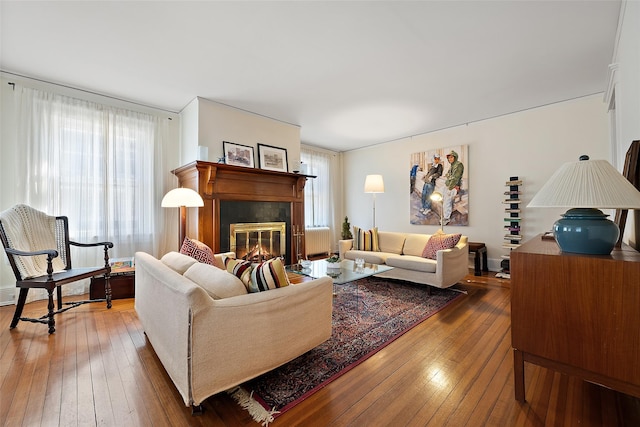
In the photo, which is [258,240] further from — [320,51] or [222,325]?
[222,325]

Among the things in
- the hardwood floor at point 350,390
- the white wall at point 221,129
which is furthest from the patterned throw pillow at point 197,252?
the white wall at point 221,129

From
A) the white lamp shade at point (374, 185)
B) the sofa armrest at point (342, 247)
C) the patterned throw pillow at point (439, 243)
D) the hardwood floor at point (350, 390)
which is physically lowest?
the hardwood floor at point (350, 390)

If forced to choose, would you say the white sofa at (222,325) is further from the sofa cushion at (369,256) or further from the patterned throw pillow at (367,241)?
the patterned throw pillow at (367,241)

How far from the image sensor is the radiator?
582 centimetres

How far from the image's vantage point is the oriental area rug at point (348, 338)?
5.07 feet

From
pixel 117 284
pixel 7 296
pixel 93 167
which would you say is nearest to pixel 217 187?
pixel 93 167

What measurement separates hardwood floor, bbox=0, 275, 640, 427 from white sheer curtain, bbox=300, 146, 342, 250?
13.6ft

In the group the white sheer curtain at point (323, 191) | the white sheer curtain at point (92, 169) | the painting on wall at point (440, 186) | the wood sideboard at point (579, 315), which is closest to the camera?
the wood sideboard at point (579, 315)

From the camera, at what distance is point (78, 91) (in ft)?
11.3

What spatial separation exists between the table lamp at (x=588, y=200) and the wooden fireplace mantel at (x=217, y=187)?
348 centimetres

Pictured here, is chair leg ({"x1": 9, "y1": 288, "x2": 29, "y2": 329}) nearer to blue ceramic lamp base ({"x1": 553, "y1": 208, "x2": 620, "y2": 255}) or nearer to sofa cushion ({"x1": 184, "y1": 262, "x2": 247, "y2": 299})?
sofa cushion ({"x1": 184, "y1": 262, "x2": 247, "y2": 299})

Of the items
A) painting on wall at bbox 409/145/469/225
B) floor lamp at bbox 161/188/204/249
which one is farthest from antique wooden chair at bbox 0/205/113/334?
painting on wall at bbox 409/145/469/225

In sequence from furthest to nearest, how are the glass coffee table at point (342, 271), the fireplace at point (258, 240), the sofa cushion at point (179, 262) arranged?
the fireplace at point (258, 240), the glass coffee table at point (342, 271), the sofa cushion at point (179, 262)

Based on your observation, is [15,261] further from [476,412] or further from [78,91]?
[476,412]
